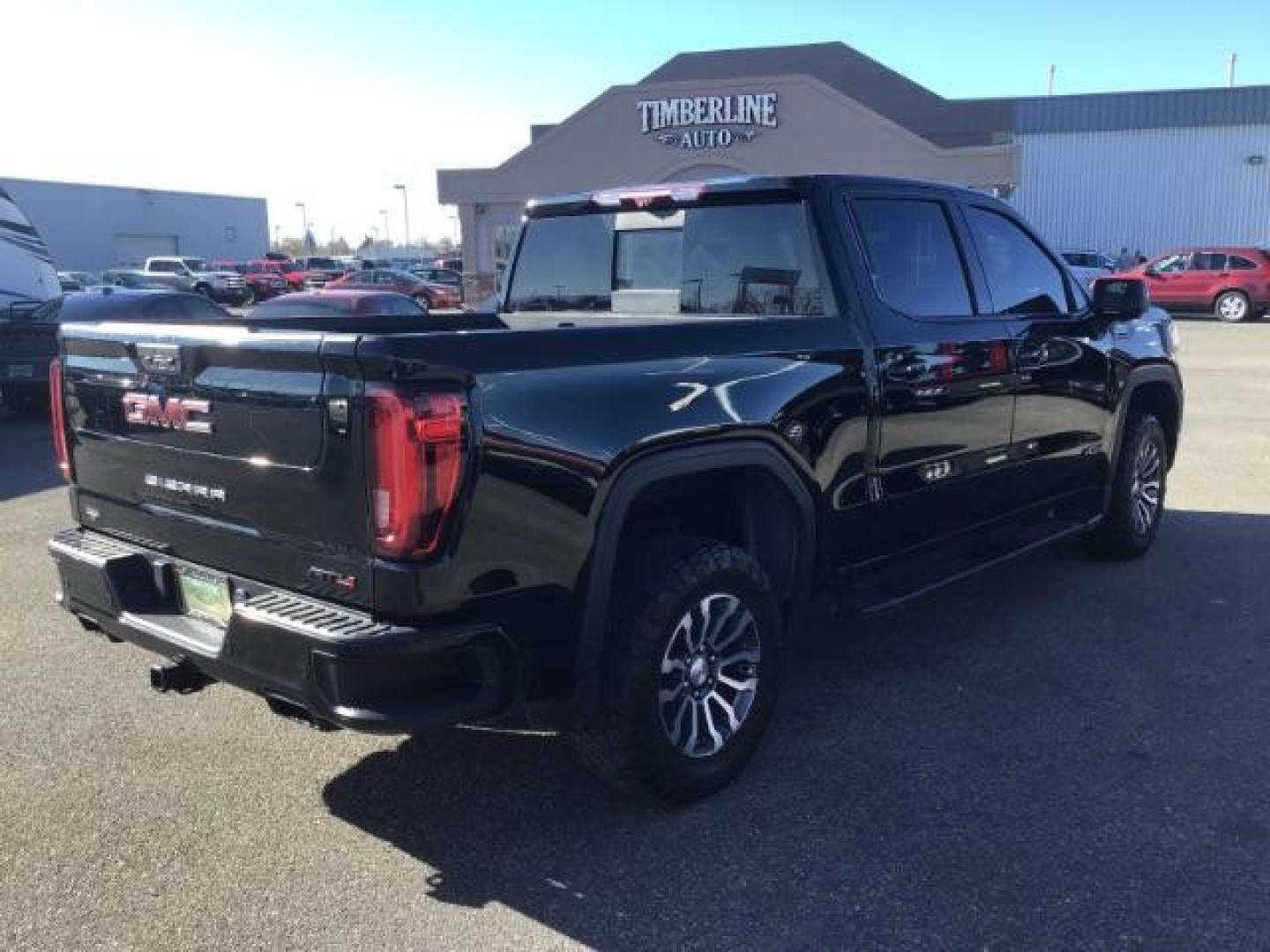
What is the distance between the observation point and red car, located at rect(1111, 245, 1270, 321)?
26406 millimetres

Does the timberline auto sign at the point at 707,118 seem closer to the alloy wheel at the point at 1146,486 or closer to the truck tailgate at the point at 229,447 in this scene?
the alloy wheel at the point at 1146,486

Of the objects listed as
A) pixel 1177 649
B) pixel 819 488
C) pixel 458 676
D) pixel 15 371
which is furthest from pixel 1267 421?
pixel 15 371

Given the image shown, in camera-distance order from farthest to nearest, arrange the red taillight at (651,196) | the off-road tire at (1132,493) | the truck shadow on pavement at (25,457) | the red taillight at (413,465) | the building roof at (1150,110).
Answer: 1. the building roof at (1150,110)
2. the truck shadow on pavement at (25,457)
3. the off-road tire at (1132,493)
4. the red taillight at (651,196)
5. the red taillight at (413,465)

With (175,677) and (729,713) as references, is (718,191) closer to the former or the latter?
(729,713)

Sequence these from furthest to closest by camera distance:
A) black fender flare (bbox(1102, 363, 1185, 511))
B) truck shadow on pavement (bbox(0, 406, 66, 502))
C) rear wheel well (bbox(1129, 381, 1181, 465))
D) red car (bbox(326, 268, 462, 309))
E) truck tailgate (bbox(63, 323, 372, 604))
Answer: red car (bbox(326, 268, 462, 309))
truck shadow on pavement (bbox(0, 406, 66, 502))
rear wheel well (bbox(1129, 381, 1181, 465))
black fender flare (bbox(1102, 363, 1185, 511))
truck tailgate (bbox(63, 323, 372, 604))

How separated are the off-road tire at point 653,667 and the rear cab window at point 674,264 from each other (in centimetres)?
114

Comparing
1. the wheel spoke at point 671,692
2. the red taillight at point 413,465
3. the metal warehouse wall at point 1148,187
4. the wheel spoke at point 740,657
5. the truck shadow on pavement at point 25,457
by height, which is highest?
the metal warehouse wall at point 1148,187

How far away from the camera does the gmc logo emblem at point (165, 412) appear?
10.1 ft

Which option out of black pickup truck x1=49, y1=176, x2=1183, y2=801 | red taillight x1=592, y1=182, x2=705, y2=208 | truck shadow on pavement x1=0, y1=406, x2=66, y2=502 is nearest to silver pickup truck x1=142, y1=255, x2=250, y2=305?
truck shadow on pavement x1=0, y1=406, x2=66, y2=502

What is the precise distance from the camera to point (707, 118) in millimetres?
31359

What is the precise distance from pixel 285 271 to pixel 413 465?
45.3 metres

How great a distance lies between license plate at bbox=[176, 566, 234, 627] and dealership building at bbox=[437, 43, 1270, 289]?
79.2 feet

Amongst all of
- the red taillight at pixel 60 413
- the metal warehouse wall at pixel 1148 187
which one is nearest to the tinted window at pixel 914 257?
the red taillight at pixel 60 413

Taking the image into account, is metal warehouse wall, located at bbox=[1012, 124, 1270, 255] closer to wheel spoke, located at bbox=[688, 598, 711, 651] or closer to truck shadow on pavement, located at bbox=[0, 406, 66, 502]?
truck shadow on pavement, located at bbox=[0, 406, 66, 502]
